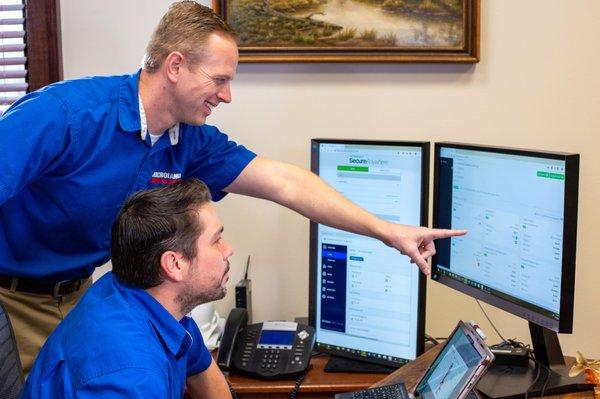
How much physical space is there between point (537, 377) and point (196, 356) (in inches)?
29.5

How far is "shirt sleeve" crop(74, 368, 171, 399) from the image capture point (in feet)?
4.22

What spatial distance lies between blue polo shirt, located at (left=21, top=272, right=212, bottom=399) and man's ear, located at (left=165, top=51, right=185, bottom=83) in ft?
1.59

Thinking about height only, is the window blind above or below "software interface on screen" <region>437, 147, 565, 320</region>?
above

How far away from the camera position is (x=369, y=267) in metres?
2.18

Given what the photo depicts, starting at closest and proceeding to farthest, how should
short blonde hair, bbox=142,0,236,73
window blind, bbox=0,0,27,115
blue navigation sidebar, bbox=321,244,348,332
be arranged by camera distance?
short blonde hair, bbox=142,0,236,73 < blue navigation sidebar, bbox=321,244,348,332 < window blind, bbox=0,0,27,115

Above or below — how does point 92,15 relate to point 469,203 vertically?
above

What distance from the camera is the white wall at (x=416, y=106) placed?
2.38 m

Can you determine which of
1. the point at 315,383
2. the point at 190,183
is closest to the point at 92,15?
the point at 190,183

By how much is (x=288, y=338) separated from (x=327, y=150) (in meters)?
0.51

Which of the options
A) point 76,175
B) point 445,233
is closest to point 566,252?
point 445,233

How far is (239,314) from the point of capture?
227 cm

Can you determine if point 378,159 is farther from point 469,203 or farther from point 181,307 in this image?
point 181,307

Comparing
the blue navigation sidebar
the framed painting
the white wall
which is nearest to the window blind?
the white wall

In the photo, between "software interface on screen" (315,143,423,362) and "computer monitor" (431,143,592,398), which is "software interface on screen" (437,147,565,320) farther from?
"software interface on screen" (315,143,423,362)
